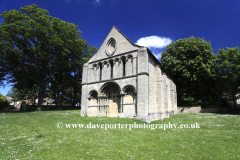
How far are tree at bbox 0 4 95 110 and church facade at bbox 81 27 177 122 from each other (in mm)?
9426

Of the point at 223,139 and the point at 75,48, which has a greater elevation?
the point at 75,48

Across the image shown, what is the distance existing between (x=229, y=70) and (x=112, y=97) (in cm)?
2074

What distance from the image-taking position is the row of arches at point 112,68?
707 inches

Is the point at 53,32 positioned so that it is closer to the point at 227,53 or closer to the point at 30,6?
the point at 30,6

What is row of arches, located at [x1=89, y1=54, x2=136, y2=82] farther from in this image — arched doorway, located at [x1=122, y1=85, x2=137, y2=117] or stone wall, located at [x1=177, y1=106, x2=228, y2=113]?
stone wall, located at [x1=177, y1=106, x2=228, y2=113]

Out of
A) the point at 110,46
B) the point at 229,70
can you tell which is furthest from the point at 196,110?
the point at 110,46

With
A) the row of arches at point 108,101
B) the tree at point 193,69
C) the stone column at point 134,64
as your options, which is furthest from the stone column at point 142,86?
the tree at point 193,69

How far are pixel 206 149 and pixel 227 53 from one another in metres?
25.0

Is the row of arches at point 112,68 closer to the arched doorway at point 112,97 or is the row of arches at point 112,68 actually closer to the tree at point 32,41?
the arched doorway at point 112,97

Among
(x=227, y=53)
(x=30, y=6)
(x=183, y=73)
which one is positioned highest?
(x=30, y=6)

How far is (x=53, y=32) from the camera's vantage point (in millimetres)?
26281

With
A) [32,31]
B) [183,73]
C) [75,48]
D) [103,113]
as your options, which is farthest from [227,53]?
[32,31]

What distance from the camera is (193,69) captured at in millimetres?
27609

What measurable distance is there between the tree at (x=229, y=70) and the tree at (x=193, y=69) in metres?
1.64
